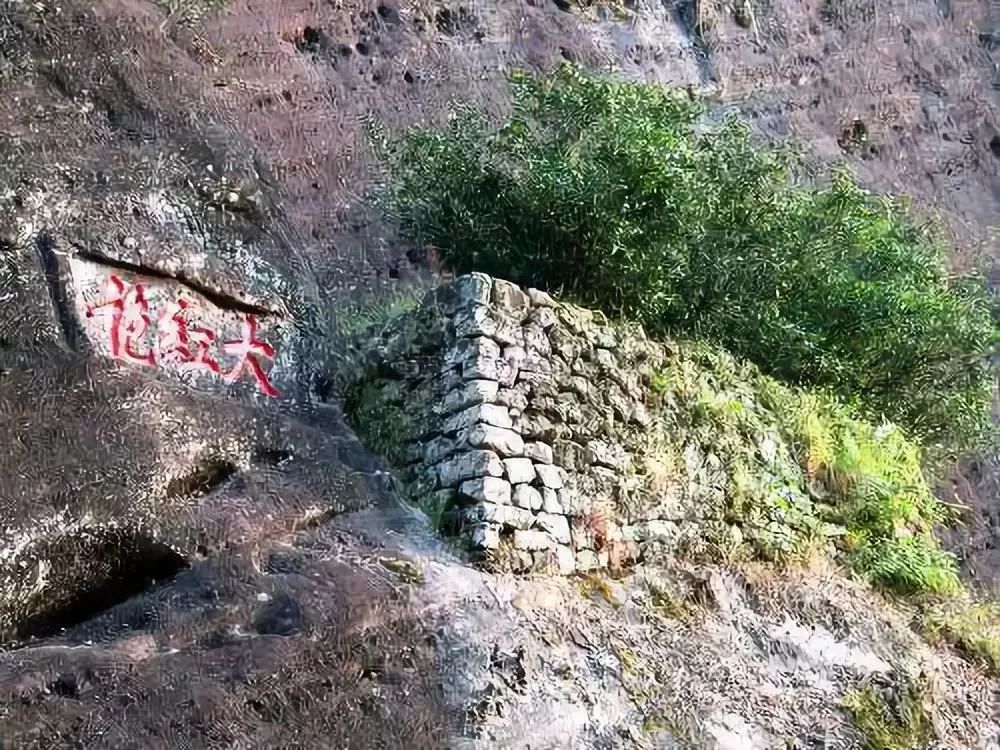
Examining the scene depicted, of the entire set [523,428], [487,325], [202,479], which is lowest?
[202,479]

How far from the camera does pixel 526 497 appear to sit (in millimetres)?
5930

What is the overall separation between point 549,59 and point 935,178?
606cm

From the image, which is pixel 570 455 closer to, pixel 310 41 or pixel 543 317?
pixel 543 317

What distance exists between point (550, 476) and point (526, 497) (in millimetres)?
219

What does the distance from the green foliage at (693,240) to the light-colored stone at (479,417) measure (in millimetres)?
1247

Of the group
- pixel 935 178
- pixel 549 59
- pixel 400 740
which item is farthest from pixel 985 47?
pixel 400 740

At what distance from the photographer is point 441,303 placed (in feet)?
20.7

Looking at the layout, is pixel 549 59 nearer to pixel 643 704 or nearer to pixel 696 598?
pixel 696 598

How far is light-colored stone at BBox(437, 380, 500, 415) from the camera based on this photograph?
234 inches

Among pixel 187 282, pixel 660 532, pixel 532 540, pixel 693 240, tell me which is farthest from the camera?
pixel 693 240

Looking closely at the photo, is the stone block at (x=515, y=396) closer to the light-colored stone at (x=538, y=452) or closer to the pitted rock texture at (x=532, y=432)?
the pitted rock texture at (x=532, y=432)

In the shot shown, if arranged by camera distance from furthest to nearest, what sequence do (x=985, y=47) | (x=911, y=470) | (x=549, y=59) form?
(x=985, y=47)
(x=549, y=59)
(x=911, y=470)

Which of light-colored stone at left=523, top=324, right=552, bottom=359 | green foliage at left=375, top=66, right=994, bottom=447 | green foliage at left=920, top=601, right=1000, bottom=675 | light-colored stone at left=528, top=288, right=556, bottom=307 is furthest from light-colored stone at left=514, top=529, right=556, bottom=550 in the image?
green foliage at left=920, top=601, right=1000, bottom=675

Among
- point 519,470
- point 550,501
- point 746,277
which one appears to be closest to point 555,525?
point 550,501
